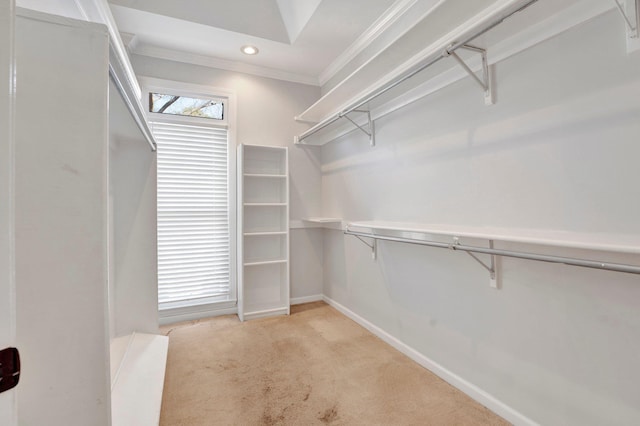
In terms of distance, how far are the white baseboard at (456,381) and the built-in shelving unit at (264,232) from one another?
3.34ft

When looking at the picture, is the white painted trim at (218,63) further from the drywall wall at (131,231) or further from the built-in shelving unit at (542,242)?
the built-in shelving unit at (542,242)

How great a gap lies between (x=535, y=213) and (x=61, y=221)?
185 cm

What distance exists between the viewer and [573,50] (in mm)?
1287

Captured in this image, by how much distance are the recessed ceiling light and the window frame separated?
0.43 metres

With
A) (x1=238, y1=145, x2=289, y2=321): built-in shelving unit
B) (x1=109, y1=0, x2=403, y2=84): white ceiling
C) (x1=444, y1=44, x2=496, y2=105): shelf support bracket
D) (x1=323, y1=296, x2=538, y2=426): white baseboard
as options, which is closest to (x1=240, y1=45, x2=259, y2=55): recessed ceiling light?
(x1=109, y1=0, x2=403, y2=84): white ceiling

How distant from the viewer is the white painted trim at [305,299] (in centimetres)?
342

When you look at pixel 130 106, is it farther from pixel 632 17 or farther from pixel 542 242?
pixel 632 17

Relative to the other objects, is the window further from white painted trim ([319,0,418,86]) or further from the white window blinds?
white painted trim ([319,0,418,86])

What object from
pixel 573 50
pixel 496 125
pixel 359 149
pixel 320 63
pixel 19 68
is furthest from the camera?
pixel 320 63

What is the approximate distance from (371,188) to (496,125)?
46.3 inches

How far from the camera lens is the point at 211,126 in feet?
10.3

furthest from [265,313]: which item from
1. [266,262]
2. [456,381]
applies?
[456,381]

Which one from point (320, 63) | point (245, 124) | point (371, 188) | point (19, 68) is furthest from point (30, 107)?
point (320, 63)

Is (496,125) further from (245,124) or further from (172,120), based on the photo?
(172,120)
